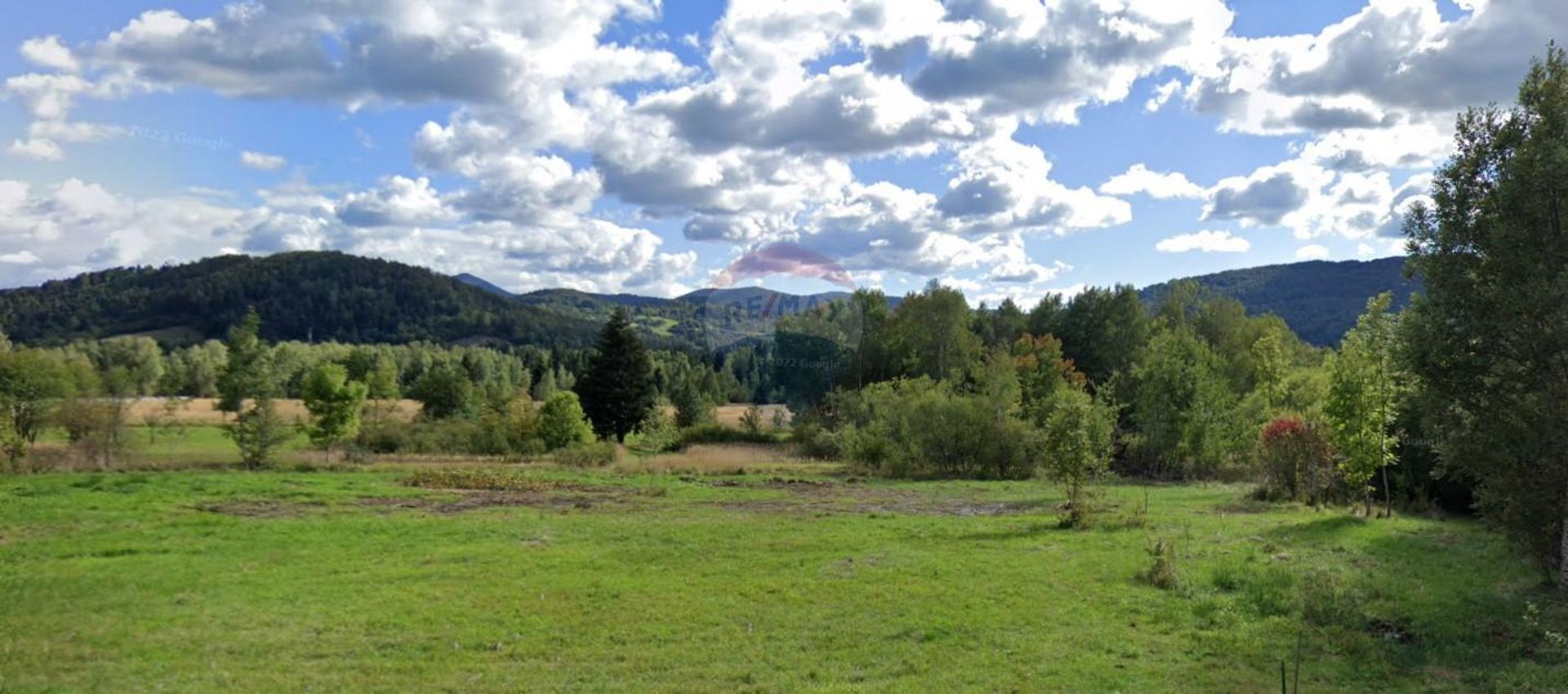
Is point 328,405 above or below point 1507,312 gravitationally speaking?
below

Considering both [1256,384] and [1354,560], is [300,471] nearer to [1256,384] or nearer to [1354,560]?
[1354,560]

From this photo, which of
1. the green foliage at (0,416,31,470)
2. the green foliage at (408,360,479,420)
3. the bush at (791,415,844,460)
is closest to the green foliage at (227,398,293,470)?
the green foliage at (0,416,31,470)

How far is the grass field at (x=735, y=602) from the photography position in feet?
37.5

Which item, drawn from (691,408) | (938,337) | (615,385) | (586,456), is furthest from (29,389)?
(938,337)

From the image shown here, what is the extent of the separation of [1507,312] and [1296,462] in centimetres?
2030

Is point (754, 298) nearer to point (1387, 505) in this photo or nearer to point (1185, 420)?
point (1185, 420)

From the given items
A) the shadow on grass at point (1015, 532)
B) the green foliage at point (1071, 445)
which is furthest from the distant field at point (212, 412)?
the green foliage at point (1071, 445)

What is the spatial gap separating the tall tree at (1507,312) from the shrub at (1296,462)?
15.8 meters

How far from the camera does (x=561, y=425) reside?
5500cm

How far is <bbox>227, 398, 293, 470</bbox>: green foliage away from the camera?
3959cm

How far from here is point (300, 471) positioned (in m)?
39.5

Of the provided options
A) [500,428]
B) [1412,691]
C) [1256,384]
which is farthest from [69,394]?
[1256,384]

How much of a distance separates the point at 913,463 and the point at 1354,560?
29512mm

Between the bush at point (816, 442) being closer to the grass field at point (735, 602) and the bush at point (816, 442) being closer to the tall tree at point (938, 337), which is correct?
the tall tree at point (938, 337)
